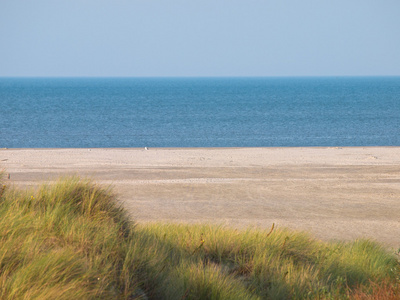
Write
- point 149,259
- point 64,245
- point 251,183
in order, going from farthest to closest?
point 251,183, point 149,259, point 64,245

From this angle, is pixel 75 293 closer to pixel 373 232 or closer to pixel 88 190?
pixel 88 190

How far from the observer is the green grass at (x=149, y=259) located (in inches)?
150

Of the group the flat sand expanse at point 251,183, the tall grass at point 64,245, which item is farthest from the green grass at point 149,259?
the flat sand expanse at point 251,183

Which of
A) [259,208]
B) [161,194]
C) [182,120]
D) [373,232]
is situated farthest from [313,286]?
[182,120]

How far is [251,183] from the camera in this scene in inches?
515

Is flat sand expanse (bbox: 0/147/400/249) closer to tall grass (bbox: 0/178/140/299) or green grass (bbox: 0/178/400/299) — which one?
green grass (bbox: 0/178/400/299)

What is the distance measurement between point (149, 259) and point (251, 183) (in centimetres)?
840

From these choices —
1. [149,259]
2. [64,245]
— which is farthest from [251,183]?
[64,245]

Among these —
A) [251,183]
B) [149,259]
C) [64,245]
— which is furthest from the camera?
[251,183]

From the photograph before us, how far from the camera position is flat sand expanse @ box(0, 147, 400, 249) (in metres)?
9.62

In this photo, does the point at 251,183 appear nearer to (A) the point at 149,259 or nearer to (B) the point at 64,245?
(A) the point at 149,259

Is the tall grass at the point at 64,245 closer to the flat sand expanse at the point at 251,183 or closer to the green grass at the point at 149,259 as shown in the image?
the green grass at the point at 149,259

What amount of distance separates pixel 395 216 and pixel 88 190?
258 inches

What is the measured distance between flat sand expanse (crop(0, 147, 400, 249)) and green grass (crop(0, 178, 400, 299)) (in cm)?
210
